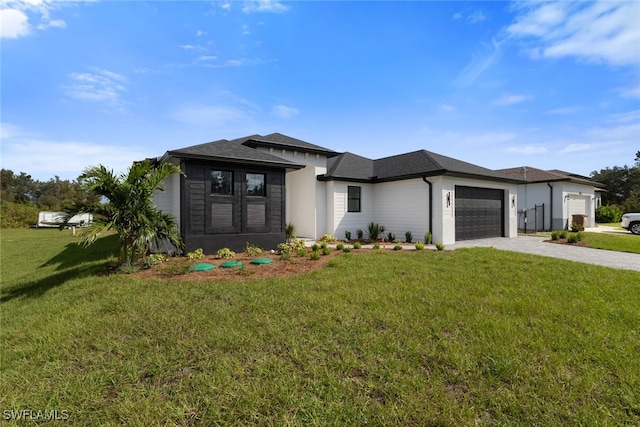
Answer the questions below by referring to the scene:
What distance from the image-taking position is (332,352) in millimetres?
3264

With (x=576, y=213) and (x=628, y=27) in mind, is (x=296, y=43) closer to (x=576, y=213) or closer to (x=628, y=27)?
(x=628, y=27)

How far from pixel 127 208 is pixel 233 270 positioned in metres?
3.01

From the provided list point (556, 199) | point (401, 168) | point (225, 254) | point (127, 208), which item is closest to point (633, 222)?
point (556, 199)

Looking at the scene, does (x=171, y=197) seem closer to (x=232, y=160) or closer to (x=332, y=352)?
(x=232, y=160)

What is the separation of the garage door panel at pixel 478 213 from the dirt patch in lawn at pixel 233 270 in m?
8.15

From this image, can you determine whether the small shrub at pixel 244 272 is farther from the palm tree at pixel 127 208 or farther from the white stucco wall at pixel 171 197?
the white stucco wall at pixel 171 197

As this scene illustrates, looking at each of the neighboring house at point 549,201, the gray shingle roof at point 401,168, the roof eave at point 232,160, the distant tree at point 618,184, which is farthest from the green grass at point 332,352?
the distant tree at point 618,184

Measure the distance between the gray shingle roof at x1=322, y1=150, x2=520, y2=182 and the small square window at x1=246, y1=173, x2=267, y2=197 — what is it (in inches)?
153

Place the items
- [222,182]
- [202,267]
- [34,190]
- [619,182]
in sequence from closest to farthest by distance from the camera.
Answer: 1. [202,267]
2. [222,182]
3. [619,182]
4. [34,190]

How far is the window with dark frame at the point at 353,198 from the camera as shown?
1401cm

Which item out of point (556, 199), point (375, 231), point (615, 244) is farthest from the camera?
point (556, 199)

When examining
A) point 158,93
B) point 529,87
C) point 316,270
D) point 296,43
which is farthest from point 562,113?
point 158,93

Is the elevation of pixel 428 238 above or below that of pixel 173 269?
above

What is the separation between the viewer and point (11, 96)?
361 inches
